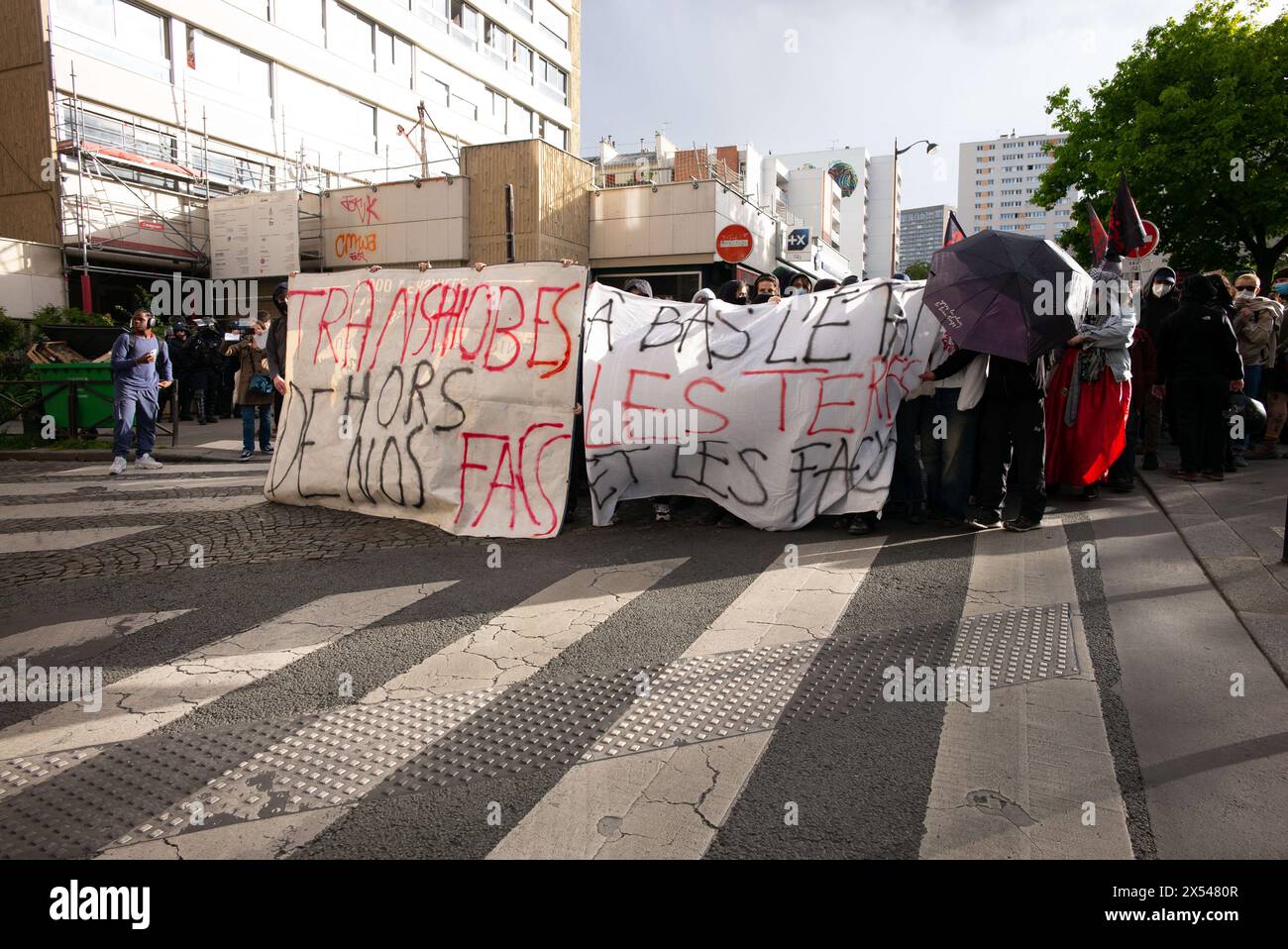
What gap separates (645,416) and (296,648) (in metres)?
3.06

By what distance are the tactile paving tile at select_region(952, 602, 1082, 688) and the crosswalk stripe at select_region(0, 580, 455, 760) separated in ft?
9.77

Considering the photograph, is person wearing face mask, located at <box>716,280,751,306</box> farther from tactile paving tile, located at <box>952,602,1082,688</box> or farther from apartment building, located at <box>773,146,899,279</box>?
apartment building, located at <box>773,146,899,279</box>

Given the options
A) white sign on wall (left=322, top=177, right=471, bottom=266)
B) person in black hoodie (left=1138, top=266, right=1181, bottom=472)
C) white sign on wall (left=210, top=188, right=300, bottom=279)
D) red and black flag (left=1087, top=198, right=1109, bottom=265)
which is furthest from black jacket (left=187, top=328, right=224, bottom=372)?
person in black hoodie (left=1138, top=266, right=1181, bottom=472)

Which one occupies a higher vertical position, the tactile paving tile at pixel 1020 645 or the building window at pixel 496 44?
the building window at pixel 496 44

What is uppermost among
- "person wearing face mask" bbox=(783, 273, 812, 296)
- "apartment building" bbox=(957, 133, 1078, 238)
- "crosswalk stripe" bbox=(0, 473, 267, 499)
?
"apartment building" bbox=(957, 133, 1078, 238)

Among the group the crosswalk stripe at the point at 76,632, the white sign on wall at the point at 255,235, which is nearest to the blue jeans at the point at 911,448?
the crosswalk stripe at the point at 76,632

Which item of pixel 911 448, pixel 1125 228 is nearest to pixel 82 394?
pixel 911 448

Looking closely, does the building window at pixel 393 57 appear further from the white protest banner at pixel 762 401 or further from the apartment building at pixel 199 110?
the white protest banner at pixel 762 401

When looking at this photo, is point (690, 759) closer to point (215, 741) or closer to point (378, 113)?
point (215, 741)

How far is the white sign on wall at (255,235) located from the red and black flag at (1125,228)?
21.0 meters

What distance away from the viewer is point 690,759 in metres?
2.97

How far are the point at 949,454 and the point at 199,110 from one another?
80.1 ft

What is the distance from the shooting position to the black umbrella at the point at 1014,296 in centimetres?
556

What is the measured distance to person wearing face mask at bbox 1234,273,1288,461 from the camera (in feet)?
31.1
